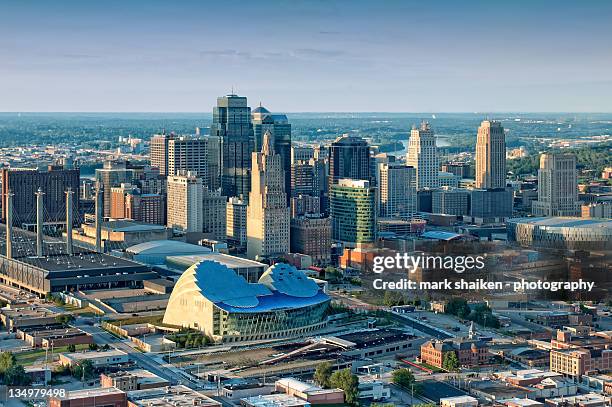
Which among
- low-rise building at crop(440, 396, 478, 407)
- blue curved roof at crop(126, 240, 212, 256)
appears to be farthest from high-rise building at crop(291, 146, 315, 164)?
low-rise building at crop(440, 396, 478, 407)

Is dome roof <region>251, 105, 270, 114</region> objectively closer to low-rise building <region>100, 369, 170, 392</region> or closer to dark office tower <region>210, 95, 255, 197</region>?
dark office tower <region>210, 95, 255, 197</region>

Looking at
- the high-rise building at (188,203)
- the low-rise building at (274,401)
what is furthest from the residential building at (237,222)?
the low-rise building at (274,401)

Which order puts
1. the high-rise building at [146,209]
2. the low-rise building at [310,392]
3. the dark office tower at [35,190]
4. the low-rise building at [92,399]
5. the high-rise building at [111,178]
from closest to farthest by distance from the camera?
the low-rise building at [92,399]
the low-rise building at [310,392]
the high-rise building at [146,209]
the dark office tower at [35,190]
the high-rise building at [111,178]

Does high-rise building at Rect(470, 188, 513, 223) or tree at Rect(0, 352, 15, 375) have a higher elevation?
high-rise building at Rect(470, 188, 513, 223)

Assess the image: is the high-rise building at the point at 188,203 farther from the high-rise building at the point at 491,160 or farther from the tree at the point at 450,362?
the tree at the point at 450,362

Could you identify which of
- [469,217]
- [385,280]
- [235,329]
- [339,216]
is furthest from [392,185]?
[235,329]

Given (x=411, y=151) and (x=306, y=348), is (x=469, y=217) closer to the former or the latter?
(x=411, y=151)

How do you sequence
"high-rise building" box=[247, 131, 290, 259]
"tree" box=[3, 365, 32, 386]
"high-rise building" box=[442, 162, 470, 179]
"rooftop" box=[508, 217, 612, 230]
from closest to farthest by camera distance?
"tree" box=[3, 365, 32, 386] → "high-rise building" box=[247, 131, 290, 259] → "rooftop" box=[508, 217, 612, 230] → "high-rise building" box=[442, 162, 470, 179]

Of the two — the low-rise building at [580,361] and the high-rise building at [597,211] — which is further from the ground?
the high-rise building at [597,211]
